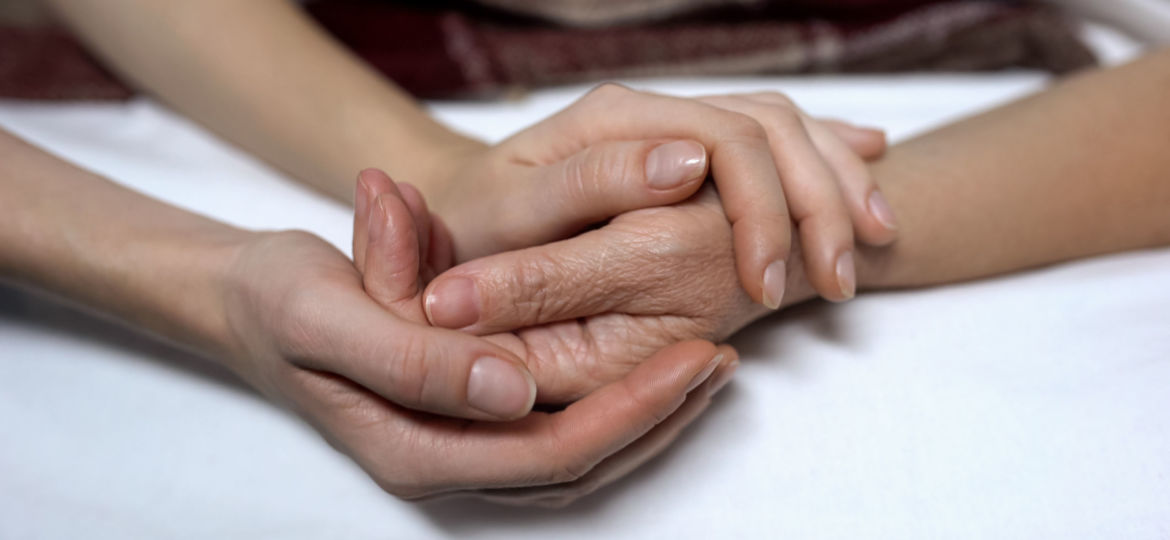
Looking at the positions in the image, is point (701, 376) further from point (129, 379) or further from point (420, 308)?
point (129, 379)

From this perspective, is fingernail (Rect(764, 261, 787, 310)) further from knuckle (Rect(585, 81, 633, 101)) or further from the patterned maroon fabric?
the patterned maroon fabric

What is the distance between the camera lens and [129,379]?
80cm

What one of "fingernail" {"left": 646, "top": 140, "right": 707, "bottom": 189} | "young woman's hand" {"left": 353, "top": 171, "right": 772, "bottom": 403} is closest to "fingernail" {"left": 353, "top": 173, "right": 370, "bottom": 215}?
"young woman's hand" {"left": 353, "top": 171, "right": 772, "bottom": 403}

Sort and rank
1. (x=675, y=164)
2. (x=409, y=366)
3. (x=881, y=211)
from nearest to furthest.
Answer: (x=409, y=366) < (x=675, y=164) < (x=881, y=211)

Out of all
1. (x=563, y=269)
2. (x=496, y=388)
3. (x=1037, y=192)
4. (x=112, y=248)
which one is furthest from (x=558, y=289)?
(x=1037, y=192)

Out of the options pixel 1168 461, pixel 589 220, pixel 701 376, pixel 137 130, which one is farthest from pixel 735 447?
pixel 137 130

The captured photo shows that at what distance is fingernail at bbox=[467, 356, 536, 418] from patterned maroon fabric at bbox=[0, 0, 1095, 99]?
64cm

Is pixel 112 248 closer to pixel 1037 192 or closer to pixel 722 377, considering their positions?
pixel 722 377

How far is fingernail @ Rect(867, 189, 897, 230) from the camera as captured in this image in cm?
77

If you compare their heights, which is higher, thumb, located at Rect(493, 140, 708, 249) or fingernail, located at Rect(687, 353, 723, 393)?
thumb, located at Rect(493, 140, 708, 249)

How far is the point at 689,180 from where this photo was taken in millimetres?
674

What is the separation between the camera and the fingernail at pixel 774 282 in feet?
2.21

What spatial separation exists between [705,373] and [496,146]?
32 centimetres

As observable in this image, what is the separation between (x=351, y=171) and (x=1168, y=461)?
86 cm
